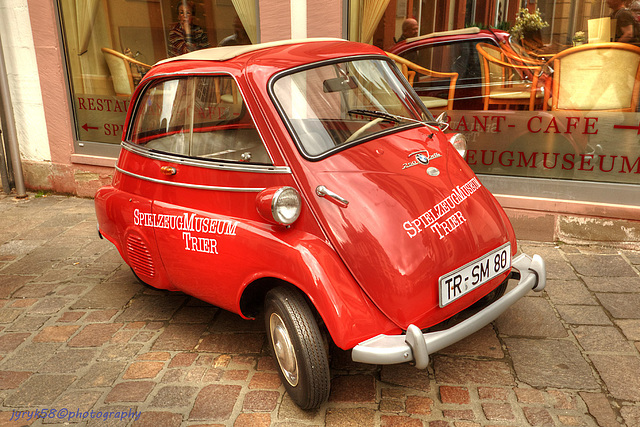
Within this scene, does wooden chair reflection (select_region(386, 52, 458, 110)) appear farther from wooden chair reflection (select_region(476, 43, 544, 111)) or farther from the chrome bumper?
the chrome bumper

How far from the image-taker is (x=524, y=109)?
5340 millimetres

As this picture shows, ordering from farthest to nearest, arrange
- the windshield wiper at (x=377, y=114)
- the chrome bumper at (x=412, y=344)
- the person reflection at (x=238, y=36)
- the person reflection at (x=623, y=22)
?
1. the person reflection at (x=238, y=36)
2. the person reflection at (x=623, y=22)
3. the windshield wiper at (x=377, y=114)
4. the chrome bumper at (x=412, y=344)

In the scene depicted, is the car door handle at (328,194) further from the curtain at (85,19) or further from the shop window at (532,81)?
the curtain at (85,19)

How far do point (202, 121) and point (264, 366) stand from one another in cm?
159

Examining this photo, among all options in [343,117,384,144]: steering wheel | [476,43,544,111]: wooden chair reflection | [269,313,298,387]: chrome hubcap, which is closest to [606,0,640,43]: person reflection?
[476,43,544,111]: wooden chair reflection

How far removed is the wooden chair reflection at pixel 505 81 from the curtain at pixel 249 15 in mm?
2414

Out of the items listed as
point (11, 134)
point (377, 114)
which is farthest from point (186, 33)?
point (377, 114)

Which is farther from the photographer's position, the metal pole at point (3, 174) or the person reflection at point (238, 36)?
the metal pole at point (3, 174)

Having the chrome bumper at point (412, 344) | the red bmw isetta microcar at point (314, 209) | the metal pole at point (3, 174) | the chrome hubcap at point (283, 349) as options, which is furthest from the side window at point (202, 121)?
the metal pole at point (3, 174)

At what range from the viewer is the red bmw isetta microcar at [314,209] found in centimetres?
272

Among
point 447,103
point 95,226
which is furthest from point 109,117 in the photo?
point 447,103

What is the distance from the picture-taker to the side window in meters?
3.24

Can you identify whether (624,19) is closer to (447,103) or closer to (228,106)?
(447,103)

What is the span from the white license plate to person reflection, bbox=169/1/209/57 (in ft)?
16.0
